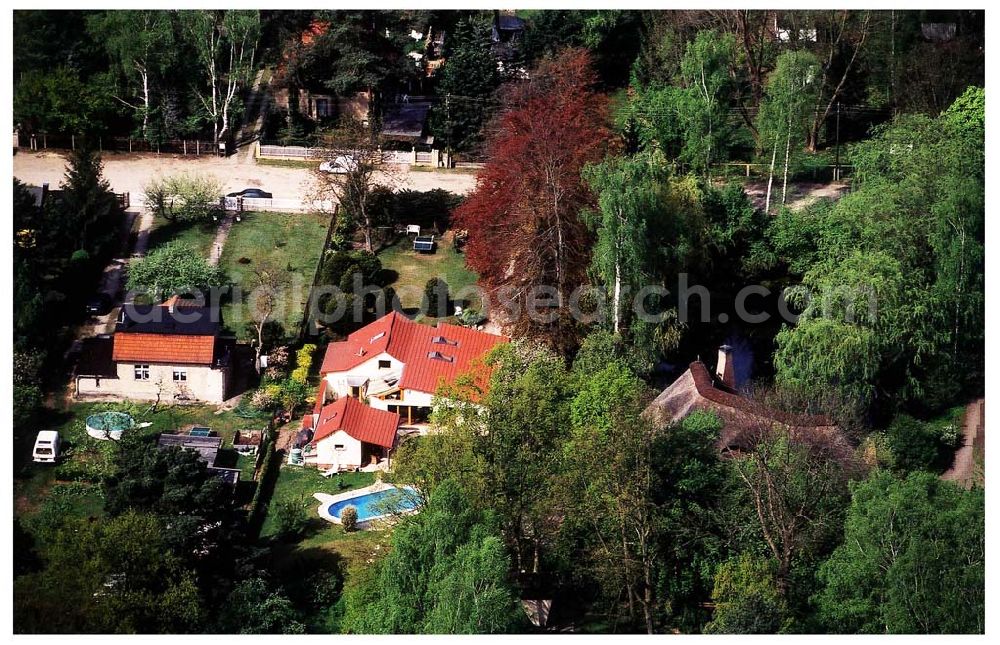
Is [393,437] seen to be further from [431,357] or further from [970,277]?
[970,277]

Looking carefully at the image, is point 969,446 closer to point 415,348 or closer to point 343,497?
point 415,348

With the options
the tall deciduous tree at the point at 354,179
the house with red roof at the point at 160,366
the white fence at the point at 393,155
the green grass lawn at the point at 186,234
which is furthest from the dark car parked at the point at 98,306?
the white fence at the point at 393,155

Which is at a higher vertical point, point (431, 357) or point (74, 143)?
point (74, 143)

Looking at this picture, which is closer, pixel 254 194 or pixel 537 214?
pixel 537 214

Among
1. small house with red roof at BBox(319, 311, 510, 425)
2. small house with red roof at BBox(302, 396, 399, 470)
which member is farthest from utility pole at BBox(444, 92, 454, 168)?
small house with red roof at BBox(302, 396, 399, 470)

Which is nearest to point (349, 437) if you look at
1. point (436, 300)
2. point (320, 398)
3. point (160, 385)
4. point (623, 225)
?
point (320, 398)

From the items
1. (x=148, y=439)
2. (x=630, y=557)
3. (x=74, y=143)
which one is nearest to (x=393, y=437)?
(x=148, y=439)
